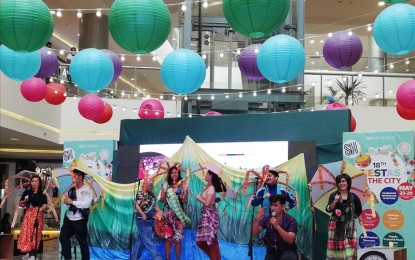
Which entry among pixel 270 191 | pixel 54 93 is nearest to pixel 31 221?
pixel 54 93

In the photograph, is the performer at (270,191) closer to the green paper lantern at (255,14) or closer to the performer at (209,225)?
the performer at (209,225)

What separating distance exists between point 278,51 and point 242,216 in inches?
121

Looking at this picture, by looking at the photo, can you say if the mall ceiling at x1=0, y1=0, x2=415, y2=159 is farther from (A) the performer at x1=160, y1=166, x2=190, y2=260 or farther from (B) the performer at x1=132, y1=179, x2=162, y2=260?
(A) the performer at x1=160, y1=166, x2=190, y2=260

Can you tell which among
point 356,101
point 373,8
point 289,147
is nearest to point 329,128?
point 289,147

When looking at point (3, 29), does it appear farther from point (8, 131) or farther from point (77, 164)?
point (8, 131)

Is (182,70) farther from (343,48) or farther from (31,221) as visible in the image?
(31,221)

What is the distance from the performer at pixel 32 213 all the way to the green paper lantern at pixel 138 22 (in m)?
4.08

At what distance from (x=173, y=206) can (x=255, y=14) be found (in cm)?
372

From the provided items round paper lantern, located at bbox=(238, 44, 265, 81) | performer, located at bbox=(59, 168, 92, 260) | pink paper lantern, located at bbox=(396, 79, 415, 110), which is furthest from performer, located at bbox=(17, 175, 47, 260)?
pink paper lantern, located at bbox=(396, 79, 415, 110)

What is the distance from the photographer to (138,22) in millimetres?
5277

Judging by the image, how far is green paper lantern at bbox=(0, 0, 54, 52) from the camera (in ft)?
17.3

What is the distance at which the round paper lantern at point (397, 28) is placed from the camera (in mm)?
5859

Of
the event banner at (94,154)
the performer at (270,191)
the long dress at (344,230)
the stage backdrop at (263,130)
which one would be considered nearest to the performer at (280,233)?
the long dress at (344,230)

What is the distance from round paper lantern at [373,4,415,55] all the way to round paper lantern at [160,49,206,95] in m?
2.26
